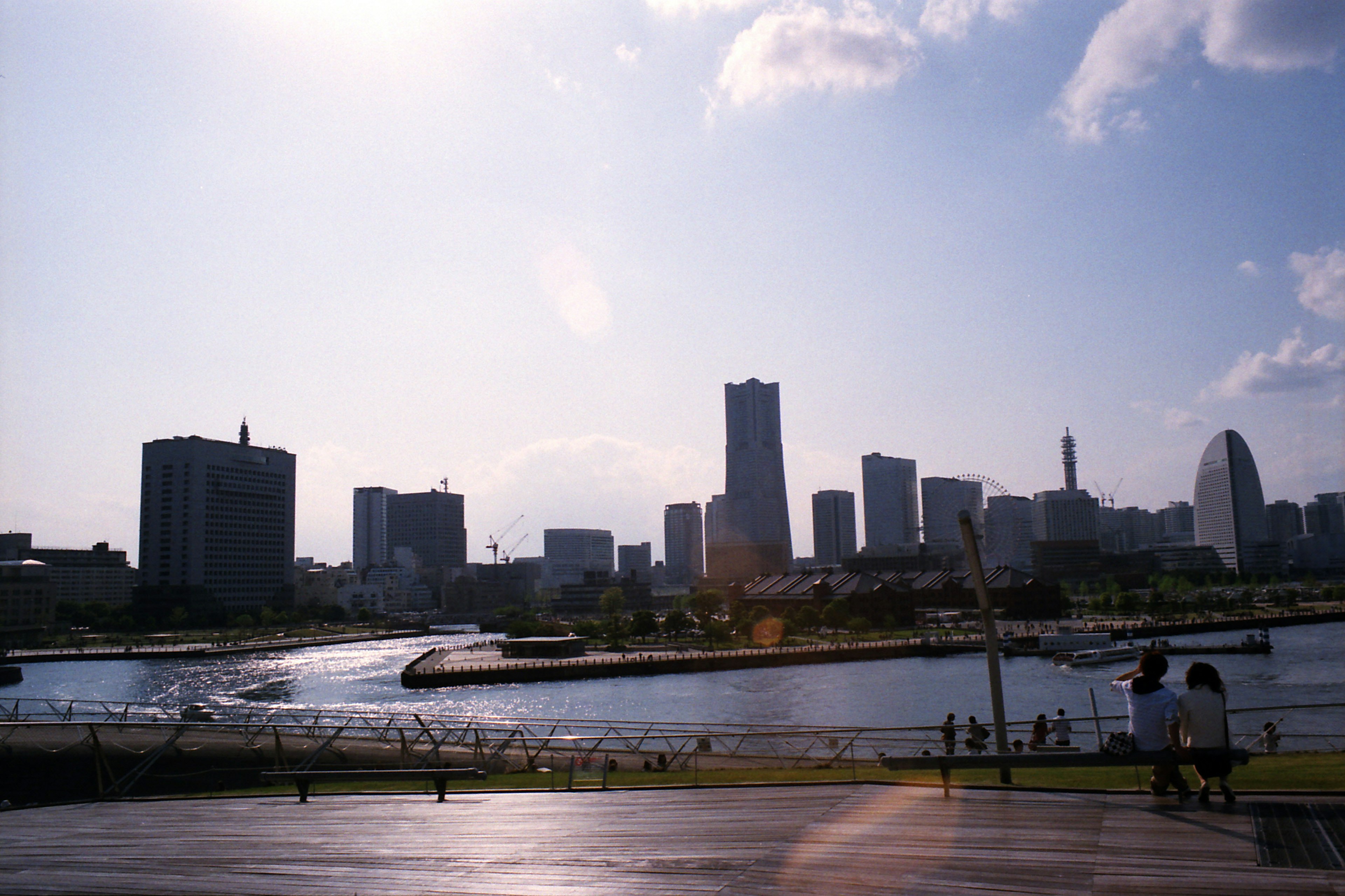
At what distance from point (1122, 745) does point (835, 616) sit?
106 m

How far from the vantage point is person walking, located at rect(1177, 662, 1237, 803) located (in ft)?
25.0

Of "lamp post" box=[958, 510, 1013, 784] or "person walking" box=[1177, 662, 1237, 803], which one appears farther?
"lamp post" box=[958, 510, 1013, 784]

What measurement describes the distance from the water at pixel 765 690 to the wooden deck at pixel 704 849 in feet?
93.7

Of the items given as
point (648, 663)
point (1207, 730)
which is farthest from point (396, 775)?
point (648, 663)

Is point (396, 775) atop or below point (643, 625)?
atop

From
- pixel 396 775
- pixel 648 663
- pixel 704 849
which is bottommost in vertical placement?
pixel 648 663

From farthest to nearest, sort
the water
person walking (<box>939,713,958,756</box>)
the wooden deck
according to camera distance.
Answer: the water < person walking (<box>939,713,958,756</box>) < the wooden deck

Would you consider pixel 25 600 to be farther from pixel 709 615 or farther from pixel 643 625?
pixel 709 615

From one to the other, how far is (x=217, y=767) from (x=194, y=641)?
119m

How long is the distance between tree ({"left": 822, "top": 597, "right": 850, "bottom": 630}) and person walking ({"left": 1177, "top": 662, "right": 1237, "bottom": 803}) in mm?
105654

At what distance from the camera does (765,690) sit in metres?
66.1

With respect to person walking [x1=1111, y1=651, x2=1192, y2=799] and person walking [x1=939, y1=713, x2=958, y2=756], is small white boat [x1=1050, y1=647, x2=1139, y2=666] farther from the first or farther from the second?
person walking [x1=1111, y1=651, x2=1192, y2=799]

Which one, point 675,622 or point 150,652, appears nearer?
point 675,622

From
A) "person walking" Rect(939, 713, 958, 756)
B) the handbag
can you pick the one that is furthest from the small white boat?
the handbag
